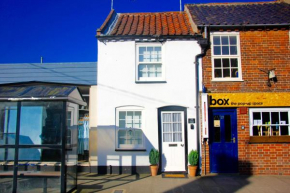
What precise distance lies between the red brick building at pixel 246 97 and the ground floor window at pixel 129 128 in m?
2.39

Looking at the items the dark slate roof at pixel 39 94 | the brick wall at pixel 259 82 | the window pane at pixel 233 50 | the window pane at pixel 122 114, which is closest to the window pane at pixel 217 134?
the brick wall at pixel 259 82

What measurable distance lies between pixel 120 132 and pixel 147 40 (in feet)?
12.2

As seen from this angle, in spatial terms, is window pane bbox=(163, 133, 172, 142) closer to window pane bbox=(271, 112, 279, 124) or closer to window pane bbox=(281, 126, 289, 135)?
window pane bbox=(271, 112, 279, 124)

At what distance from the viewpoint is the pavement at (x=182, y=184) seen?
682 cm

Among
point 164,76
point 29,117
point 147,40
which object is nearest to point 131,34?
point 147,40

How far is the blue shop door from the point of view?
8547mm

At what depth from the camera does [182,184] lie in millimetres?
7383

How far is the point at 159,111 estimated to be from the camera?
8820 mm

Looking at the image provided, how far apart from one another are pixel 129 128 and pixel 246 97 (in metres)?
4.51

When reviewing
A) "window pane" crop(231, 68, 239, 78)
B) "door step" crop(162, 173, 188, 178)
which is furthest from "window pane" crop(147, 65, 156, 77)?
"door step" crop(162, 173, 188, 178)

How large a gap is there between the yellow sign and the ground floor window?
111 inches

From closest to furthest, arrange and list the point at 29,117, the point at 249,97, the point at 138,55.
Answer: the point at 29,117 → the point at 249,97 → the point at 138,55

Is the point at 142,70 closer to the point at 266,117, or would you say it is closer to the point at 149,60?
the point at 149,60

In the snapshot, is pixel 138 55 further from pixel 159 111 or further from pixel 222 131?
pixel 222 131
